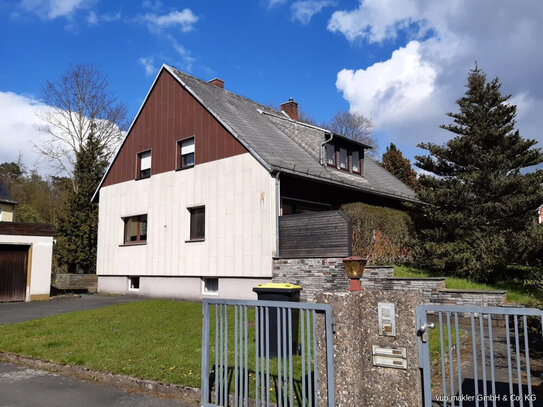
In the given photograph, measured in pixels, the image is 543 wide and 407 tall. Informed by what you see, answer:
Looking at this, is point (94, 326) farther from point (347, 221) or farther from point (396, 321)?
point (396, 321)

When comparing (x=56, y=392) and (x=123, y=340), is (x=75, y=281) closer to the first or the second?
(x=123, y=340)

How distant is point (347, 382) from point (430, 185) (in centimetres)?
1163

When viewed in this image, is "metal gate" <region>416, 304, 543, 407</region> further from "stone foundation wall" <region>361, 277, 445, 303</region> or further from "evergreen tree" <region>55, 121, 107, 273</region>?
"evergreen tree" <region>55, 121, 107, 273</region>

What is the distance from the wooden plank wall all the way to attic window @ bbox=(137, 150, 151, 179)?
297 inches

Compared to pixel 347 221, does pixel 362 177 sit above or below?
above

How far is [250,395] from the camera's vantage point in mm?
5324

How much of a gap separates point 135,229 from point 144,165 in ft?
9.06

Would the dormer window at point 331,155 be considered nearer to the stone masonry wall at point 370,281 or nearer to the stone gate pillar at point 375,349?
the stone masonry wall at point 370,281

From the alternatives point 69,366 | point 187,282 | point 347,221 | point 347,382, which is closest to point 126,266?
point 187,282

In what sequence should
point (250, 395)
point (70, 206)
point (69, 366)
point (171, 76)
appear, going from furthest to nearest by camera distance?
point (70, 206), point (171, 76), point (69, 366), point (250, 395)

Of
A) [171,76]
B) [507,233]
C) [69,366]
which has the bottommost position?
[69,366]

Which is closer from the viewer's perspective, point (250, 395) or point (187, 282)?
point (250, 395)

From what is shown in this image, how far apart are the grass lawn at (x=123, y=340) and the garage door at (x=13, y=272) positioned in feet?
17.4

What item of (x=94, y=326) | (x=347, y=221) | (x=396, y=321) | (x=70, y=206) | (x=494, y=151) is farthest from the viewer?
(x=70, y=206)
